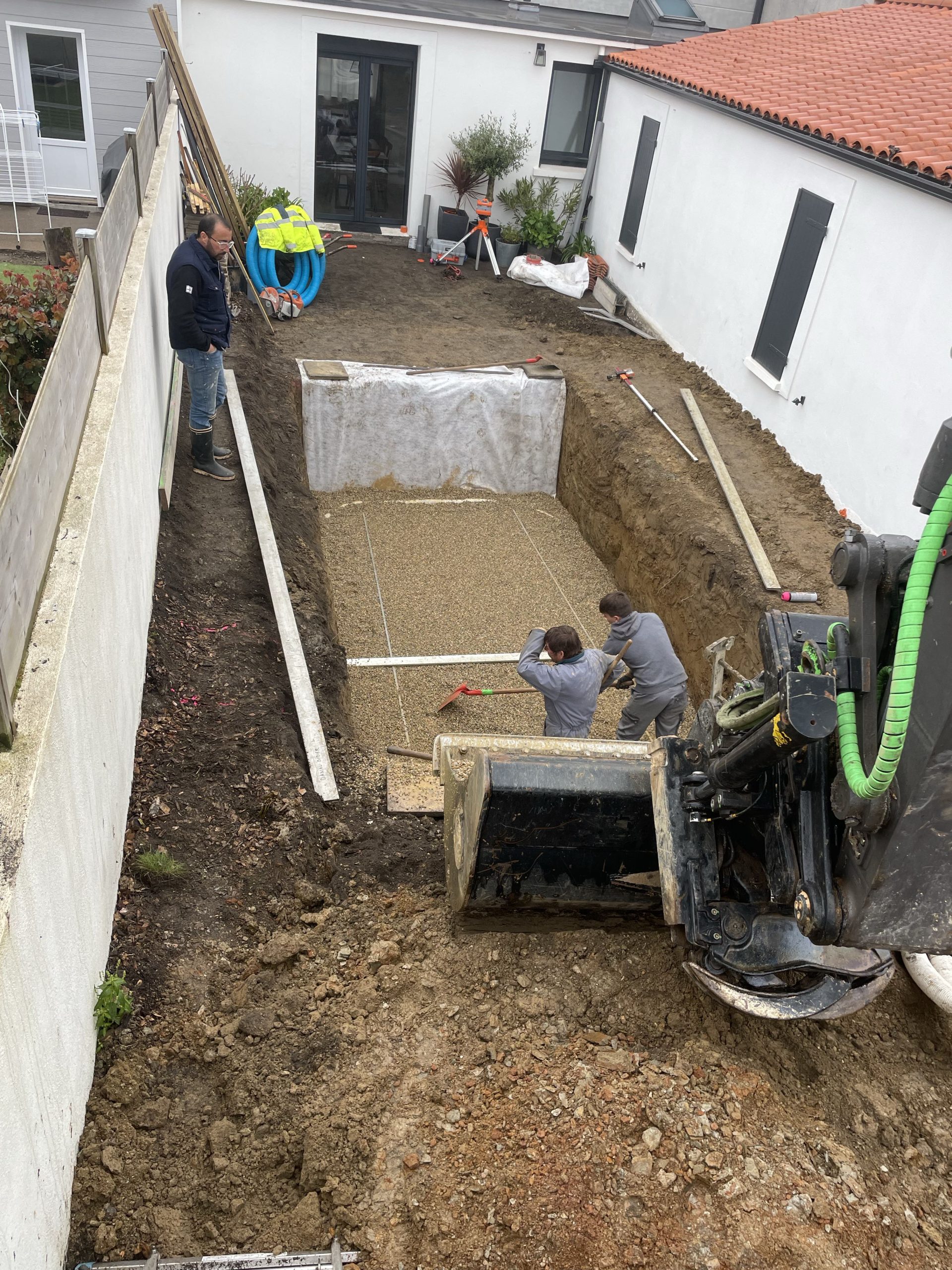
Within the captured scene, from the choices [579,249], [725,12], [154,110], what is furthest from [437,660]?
[725,12]

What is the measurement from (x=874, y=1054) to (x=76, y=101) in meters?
15.5

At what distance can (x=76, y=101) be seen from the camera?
44.4ft

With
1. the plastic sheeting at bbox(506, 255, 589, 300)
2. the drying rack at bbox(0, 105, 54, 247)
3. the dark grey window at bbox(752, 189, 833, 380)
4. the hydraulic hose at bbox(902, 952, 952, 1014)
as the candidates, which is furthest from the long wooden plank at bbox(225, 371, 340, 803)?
the plastic sheeting at bbox(506, 255, 589, 300)

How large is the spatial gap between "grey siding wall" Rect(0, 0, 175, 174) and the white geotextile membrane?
6.14 m

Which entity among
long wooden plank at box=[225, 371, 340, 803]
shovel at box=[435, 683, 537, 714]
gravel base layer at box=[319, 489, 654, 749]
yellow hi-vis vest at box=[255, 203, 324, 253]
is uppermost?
yellow hi-vis vest at box=[255, 203, 324, 253]

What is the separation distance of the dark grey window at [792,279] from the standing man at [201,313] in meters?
5.97

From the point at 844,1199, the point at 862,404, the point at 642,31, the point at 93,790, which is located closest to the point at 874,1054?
the point at 844,1199

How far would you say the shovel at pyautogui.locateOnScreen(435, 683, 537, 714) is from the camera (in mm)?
7160

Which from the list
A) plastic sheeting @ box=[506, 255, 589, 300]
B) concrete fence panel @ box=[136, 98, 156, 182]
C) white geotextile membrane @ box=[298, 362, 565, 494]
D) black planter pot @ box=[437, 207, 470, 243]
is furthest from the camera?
black planter pot @ box=[437, 207, 470, 243]

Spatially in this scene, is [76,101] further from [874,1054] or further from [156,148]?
[874,1054]

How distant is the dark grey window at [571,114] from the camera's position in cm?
1522

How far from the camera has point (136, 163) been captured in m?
7.10

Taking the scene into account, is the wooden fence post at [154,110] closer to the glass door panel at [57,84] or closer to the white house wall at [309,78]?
the glass door panel at [57,84]

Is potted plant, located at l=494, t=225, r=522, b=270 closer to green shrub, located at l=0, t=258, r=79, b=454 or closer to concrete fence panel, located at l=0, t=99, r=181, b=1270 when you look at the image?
green shrub, located at l=0, t=258, r=79, b=454
